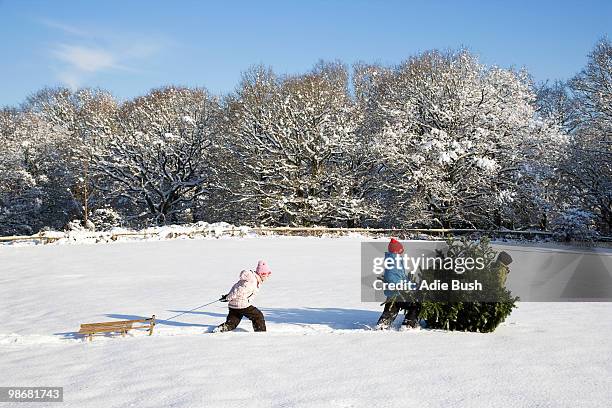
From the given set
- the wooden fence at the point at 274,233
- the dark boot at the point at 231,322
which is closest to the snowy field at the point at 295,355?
the dark boot at the point at 231,322

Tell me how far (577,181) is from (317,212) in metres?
17.3

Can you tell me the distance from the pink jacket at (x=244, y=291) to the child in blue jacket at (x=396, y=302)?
8.11 ft

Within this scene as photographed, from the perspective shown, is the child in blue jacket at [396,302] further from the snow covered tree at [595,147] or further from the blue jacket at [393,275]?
the snow covered tree at [595,147]

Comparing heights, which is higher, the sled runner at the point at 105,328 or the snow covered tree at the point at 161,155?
the snow covered tree at the point at 161,155

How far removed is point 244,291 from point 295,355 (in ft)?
8.32

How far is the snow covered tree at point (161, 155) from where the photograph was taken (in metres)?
38.2

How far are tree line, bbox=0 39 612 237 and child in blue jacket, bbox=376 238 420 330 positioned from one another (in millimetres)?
22519

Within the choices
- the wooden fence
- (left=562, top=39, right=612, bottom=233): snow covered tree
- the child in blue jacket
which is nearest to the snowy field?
the child in blue jacket

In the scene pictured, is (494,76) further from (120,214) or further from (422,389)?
(422,389)

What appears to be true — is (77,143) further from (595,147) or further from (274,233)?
(595,147)


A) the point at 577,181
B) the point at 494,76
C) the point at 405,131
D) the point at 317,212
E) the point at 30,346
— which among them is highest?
the point at 494,76

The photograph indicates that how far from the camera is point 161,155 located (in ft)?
128

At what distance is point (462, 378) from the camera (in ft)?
19.1

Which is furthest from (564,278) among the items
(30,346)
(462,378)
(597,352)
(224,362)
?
(30,346)
